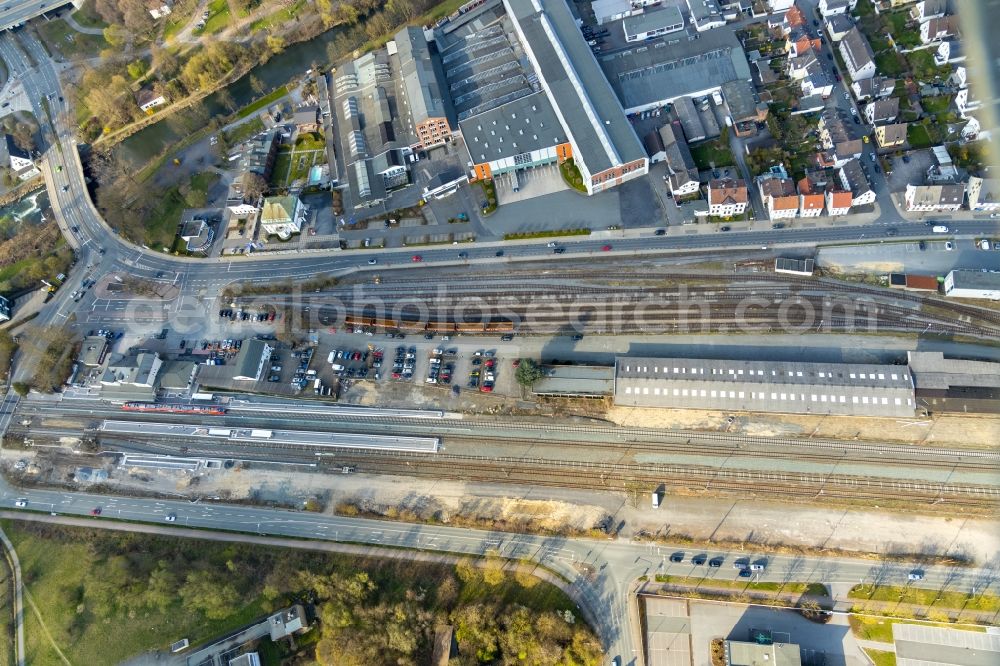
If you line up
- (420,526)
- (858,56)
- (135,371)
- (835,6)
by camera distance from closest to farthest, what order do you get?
(420,526) < (135,371) < (858,56) < (835,6)

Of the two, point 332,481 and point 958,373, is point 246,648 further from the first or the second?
point 958,373

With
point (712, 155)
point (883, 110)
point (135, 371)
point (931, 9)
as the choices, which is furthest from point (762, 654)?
point (931, 9)

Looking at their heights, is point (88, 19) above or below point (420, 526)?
above

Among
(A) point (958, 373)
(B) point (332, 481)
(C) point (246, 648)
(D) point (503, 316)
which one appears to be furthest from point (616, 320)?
(C) point (246, 648)

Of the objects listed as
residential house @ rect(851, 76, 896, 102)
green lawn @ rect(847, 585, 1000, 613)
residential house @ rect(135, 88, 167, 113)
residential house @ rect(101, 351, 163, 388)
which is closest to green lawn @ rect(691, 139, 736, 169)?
residential house @ rect(851, 76, 896, 102)

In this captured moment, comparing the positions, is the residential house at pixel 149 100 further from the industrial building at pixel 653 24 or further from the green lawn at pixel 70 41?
the industrial building at pixel 653 24

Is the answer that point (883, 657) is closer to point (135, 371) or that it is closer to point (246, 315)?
point (246, 315)
